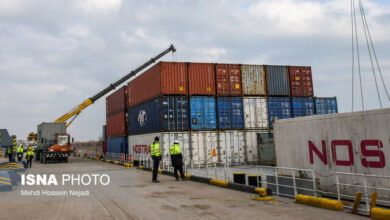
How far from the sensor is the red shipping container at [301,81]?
84.1ft

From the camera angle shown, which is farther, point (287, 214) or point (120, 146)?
point (120, 146)

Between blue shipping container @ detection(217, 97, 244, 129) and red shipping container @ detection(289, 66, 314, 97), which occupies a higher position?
red shipping container @ detection(289, 66, 314, 97)

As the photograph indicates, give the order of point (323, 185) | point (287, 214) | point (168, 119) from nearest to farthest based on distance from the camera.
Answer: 1. point (287, 214)
2. point (323, 185)
3. point (168, 119)

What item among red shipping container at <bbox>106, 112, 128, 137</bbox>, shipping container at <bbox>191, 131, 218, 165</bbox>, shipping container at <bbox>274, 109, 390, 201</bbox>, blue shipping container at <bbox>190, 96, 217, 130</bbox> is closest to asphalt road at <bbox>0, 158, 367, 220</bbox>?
shipping container at <bbox>274, 109, 390, 201</bbox>

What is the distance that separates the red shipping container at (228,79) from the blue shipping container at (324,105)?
778 cm

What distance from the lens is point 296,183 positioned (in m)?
9.05

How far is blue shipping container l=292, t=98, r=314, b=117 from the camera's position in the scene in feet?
82.5

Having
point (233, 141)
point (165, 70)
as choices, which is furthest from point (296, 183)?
point (165, 70)

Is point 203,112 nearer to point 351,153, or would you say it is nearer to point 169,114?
point 169,114

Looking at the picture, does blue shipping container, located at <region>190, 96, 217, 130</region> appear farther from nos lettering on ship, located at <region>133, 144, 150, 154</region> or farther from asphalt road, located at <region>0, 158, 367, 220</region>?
asphalt road, located at <region>0, 158, 367, 220</region>

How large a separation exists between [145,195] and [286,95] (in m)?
18.8

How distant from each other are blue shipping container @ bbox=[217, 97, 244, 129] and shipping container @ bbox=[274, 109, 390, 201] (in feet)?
35.5

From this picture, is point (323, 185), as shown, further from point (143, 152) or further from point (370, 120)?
point (143, 152)

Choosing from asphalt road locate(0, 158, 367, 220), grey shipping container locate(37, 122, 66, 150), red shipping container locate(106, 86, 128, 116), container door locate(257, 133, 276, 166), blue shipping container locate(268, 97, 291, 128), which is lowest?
asphalt road locate(0, 158, 367, 220)
